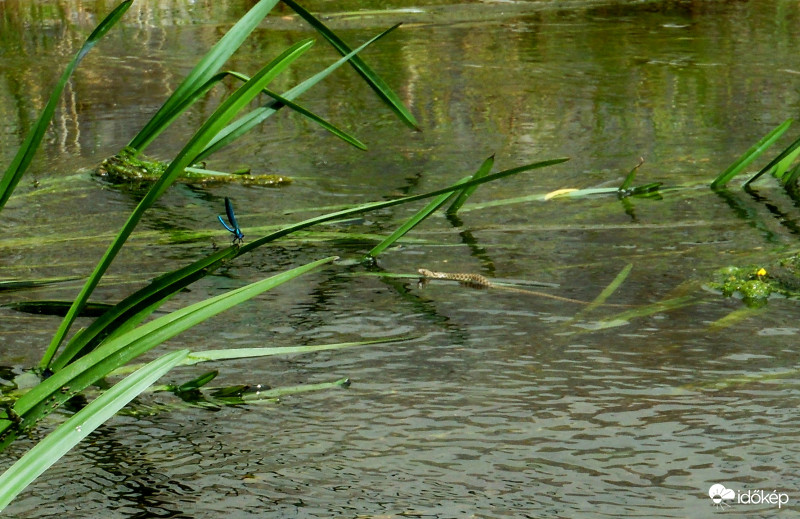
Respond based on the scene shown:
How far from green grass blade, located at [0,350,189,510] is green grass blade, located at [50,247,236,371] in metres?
0.19

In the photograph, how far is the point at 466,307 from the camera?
2389 millimetres

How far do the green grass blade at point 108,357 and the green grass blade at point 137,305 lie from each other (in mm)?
73

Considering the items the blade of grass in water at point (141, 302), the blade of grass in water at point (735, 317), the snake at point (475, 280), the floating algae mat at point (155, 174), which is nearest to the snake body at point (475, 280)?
the snake at point (475, 280)

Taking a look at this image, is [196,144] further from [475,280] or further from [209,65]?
[475,280]

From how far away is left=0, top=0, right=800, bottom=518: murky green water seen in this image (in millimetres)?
1675

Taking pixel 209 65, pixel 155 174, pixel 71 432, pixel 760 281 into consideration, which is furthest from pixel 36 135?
pixel 155 174

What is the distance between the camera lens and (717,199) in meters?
3.13

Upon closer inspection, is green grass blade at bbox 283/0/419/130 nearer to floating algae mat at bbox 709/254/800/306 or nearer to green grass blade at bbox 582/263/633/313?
green grass blade at bbox 582/263/633/313

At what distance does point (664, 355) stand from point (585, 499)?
569mm

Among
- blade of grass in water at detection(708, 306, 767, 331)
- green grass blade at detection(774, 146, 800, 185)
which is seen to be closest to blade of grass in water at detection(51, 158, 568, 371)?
blade of grass in water at detection(708, 306, 767, 331)

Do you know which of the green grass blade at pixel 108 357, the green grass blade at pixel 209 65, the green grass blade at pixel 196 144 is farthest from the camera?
the green grass blade at pixel 209 65

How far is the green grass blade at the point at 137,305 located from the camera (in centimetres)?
166

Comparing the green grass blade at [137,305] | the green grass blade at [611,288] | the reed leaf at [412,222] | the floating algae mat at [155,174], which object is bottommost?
the green grass blade at [611,288]

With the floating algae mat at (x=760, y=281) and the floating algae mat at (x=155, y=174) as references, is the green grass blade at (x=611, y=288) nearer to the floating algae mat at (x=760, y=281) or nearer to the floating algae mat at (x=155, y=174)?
the floating algae mat at (x=760, y=281)
